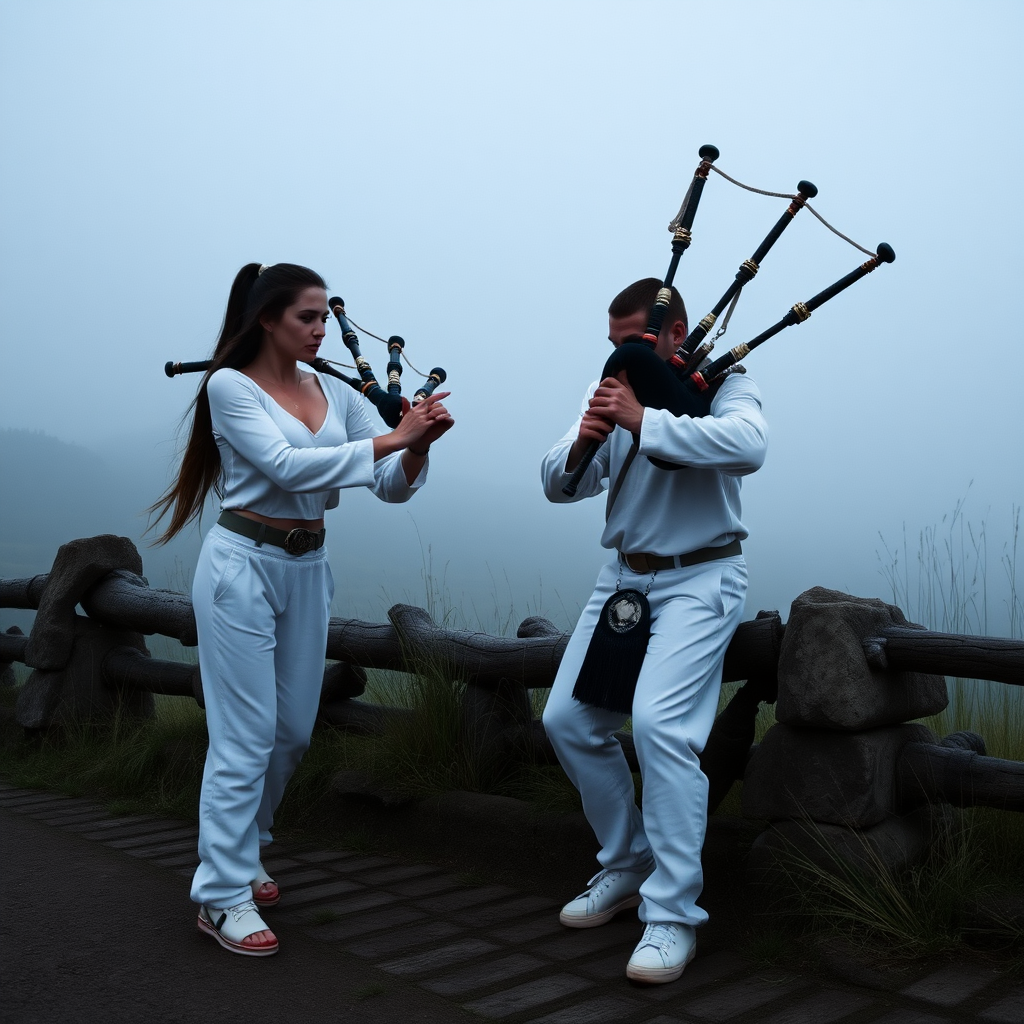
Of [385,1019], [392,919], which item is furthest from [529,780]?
[385,1019]

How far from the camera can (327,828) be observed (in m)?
4.41

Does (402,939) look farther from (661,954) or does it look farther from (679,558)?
(679,558)

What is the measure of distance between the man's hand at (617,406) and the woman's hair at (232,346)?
1010 millimetres

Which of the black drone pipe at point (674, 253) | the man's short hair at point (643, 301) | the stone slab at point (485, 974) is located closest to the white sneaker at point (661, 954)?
the stone slab at point (485, 974)

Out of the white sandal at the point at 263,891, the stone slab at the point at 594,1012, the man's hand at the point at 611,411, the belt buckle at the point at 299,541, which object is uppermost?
the man's hand at the point at 611,411

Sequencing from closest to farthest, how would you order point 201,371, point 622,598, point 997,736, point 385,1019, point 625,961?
1. point 385,1019
2. point 625,961
3. point 622,598
4. point 201,371
5. point 997,736

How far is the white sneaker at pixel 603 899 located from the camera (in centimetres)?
334

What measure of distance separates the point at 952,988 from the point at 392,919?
5.21 feet

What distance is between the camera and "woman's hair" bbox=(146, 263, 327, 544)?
3504mm

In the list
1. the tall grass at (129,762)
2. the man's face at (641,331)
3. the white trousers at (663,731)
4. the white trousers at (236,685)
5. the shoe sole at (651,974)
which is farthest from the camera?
the tall grass at (129,762)

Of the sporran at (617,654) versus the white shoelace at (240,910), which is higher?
the sporran at (617,654)

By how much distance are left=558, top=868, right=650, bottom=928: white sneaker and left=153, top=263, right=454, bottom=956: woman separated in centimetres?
86

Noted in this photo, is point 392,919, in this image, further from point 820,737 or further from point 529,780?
point 820,737

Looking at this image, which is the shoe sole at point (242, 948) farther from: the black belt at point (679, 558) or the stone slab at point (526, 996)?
the black belt at point (679, 558)
